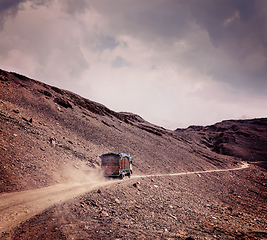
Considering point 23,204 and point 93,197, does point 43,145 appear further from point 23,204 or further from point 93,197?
point 93,197

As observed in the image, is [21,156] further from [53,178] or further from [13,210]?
[13,210]

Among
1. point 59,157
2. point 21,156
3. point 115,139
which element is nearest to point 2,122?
point 21,156

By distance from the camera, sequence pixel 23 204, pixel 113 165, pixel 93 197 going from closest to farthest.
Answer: pixel 23 204
pixel 93 197
pixel 113 165

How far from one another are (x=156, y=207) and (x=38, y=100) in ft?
123

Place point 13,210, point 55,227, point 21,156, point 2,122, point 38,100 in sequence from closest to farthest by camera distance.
Result: point 55,227 < point 13,210 < point 21,156 < point 2,122 < point 38,100

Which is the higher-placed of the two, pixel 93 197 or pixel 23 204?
pixel 23 204

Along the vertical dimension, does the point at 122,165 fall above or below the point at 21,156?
below

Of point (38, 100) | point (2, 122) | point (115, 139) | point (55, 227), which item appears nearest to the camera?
point (55, 227)

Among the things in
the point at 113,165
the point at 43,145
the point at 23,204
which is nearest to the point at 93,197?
the point at 23,204

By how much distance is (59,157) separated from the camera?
22.0 m

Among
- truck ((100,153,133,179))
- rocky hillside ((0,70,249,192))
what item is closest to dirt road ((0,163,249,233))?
rocky hillside ((0,70,249,192))

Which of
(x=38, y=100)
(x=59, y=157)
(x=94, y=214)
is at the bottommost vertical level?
(x=94, y=214)

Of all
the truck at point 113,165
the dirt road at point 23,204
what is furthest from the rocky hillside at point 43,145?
the truck at point 113,165

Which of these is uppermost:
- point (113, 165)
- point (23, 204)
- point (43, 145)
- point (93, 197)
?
point (43, 145)
